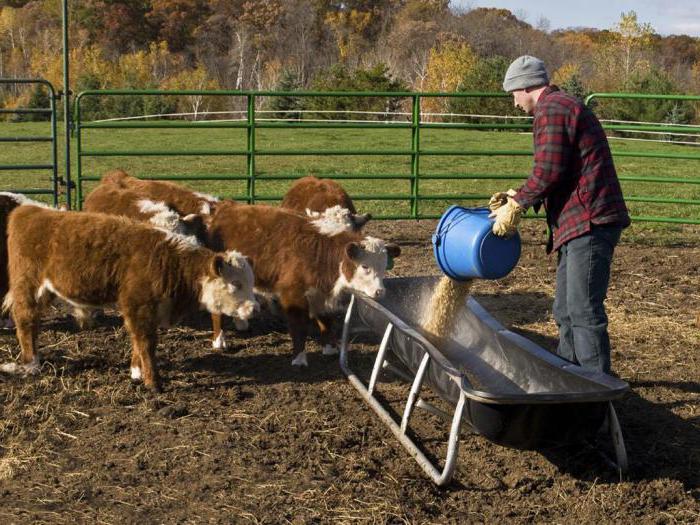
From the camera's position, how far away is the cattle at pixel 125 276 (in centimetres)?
623

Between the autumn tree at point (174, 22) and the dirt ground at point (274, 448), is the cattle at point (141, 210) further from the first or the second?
the autumn tree at point (174, 22)

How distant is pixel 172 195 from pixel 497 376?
3.80 metres

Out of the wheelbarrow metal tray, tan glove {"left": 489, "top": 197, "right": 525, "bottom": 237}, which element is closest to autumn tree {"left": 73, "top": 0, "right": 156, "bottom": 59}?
the wheelbarrow metal tray

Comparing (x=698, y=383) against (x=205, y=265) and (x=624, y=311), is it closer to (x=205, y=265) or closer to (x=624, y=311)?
(x=624, y=311)

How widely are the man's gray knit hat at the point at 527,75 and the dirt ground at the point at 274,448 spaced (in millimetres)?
2026

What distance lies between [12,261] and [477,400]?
3.67 metres

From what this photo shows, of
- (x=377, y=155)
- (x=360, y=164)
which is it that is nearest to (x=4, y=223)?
(x=377, y=155)

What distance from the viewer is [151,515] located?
174 inches

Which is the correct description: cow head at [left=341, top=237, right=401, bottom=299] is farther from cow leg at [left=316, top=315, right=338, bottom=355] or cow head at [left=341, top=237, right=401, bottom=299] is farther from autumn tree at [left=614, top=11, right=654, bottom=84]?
autumn tree at [left=614, top=11, right=654, bottom=84]

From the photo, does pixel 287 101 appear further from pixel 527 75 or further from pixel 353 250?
pixel 527 75

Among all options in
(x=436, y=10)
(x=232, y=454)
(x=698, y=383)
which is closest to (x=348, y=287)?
(x=232, y=454)

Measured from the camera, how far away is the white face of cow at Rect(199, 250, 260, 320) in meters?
6.31

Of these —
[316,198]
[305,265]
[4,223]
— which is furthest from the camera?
[316,198]

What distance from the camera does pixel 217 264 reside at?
620 centimetres
